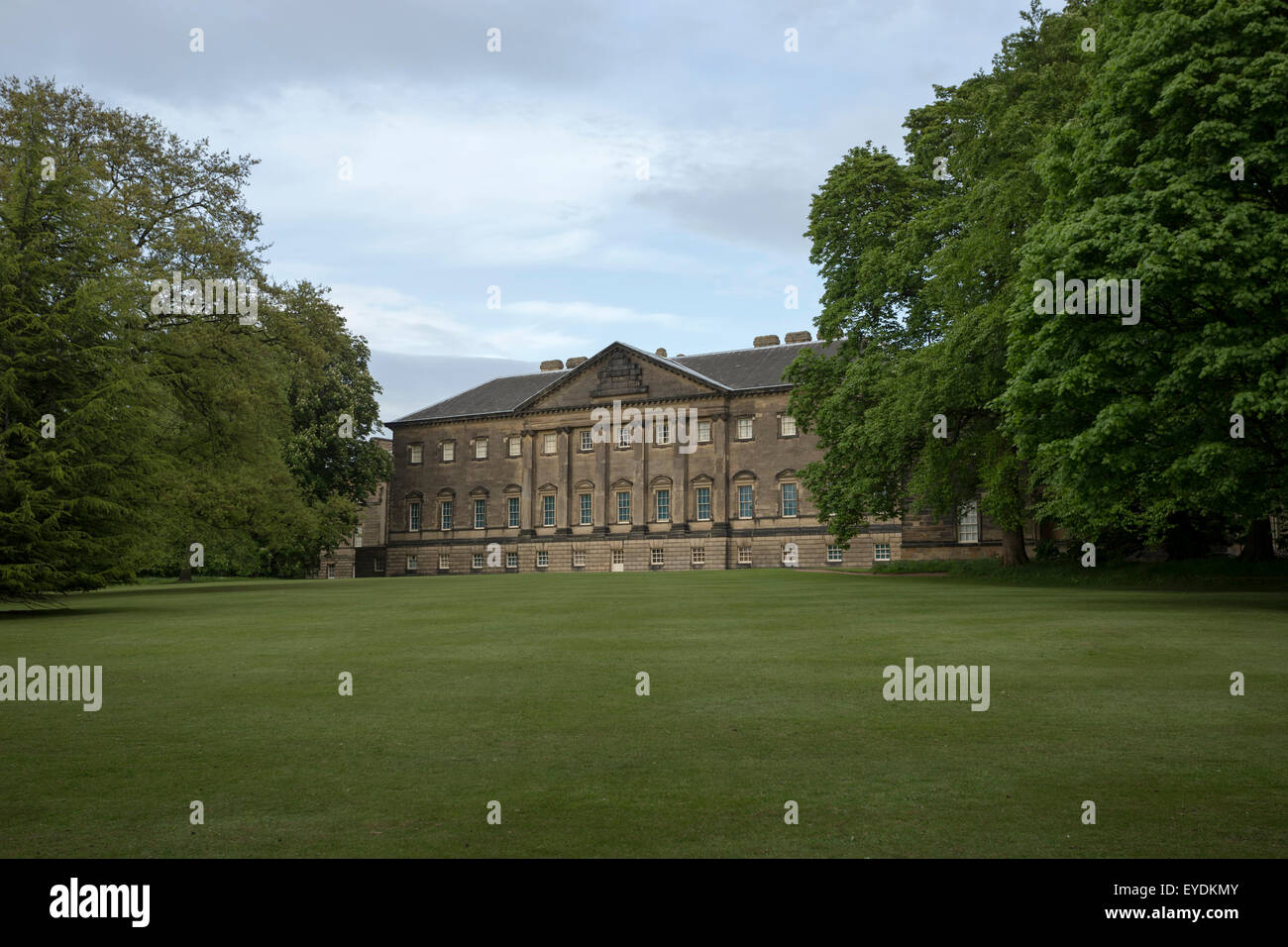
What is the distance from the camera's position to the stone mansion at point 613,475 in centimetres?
7756

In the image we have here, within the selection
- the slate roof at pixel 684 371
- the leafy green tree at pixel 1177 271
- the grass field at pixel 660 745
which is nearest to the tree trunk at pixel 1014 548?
the leafy green tree at pixel 1177 271

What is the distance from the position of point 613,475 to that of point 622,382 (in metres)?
7.42

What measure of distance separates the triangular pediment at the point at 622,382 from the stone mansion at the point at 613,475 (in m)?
0.11

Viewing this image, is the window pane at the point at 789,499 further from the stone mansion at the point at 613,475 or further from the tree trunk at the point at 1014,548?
the tree trunk at the point at 1014,548

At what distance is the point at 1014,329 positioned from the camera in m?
26.9

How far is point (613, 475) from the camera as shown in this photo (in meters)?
84.0

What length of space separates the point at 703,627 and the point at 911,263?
23626 mm

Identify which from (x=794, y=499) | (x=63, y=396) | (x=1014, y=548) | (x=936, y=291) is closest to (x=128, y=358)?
(x=63, y=396)

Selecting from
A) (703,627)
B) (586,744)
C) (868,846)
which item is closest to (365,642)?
(703,627)

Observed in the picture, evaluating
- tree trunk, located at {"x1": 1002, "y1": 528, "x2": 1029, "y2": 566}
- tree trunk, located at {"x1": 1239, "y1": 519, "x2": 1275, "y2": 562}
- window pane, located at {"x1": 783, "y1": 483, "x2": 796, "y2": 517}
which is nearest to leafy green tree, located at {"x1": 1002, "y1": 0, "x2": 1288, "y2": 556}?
tree trunk, located at {"x1": 1239, "y1": 519, "x2": 1275, "y2": 562}

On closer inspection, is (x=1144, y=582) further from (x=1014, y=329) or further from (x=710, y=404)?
(x=710, y=404)

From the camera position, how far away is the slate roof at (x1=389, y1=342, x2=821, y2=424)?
79062 mm

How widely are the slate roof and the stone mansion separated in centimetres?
16

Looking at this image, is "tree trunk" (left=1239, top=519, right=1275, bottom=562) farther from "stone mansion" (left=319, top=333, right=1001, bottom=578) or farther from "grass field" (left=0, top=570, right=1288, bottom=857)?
"stone mansion" (left=319, top=333, right=1001, bottom=578)
